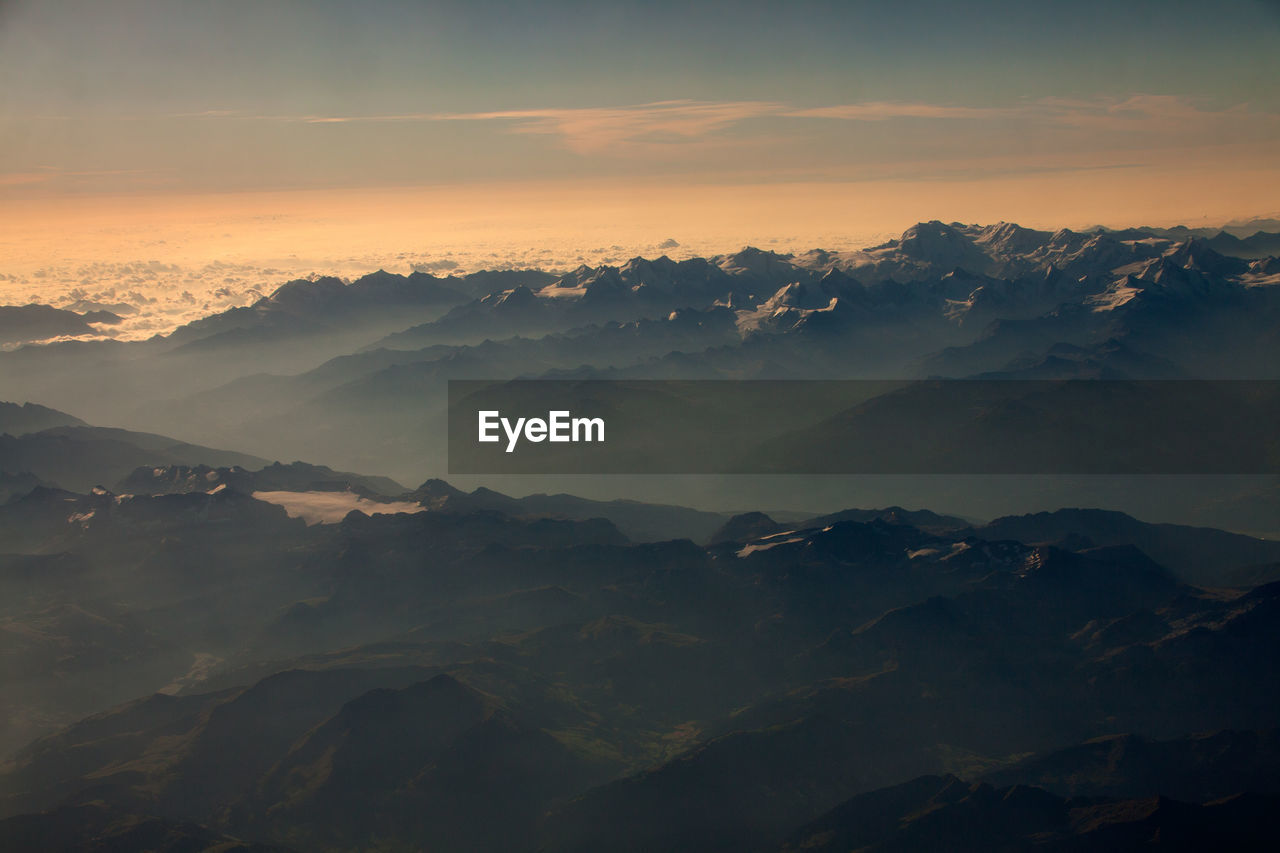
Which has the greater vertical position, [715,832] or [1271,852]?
[1271,852]

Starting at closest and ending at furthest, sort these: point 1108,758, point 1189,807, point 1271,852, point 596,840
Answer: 1. point 1271,852
2. point 1189,807
3. point 596,840
4. point 1108,758

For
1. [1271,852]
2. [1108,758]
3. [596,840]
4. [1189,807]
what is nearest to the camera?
[1271,852]

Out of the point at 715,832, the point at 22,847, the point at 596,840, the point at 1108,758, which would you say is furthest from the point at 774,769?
the point at 22,847

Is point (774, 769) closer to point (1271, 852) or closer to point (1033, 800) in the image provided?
point (1033, 800)

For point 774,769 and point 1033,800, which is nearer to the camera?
point 1033,800

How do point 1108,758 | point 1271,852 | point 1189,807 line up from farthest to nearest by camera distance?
point 1108,758 → point 1189,807 → point 1271,852

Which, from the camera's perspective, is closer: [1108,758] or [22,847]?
[22,847]

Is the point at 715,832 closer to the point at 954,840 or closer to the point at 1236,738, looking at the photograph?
the point at 954,840

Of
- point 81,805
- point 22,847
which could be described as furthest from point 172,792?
point 22,847

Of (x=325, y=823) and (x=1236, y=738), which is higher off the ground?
(x=1236, y=738)
